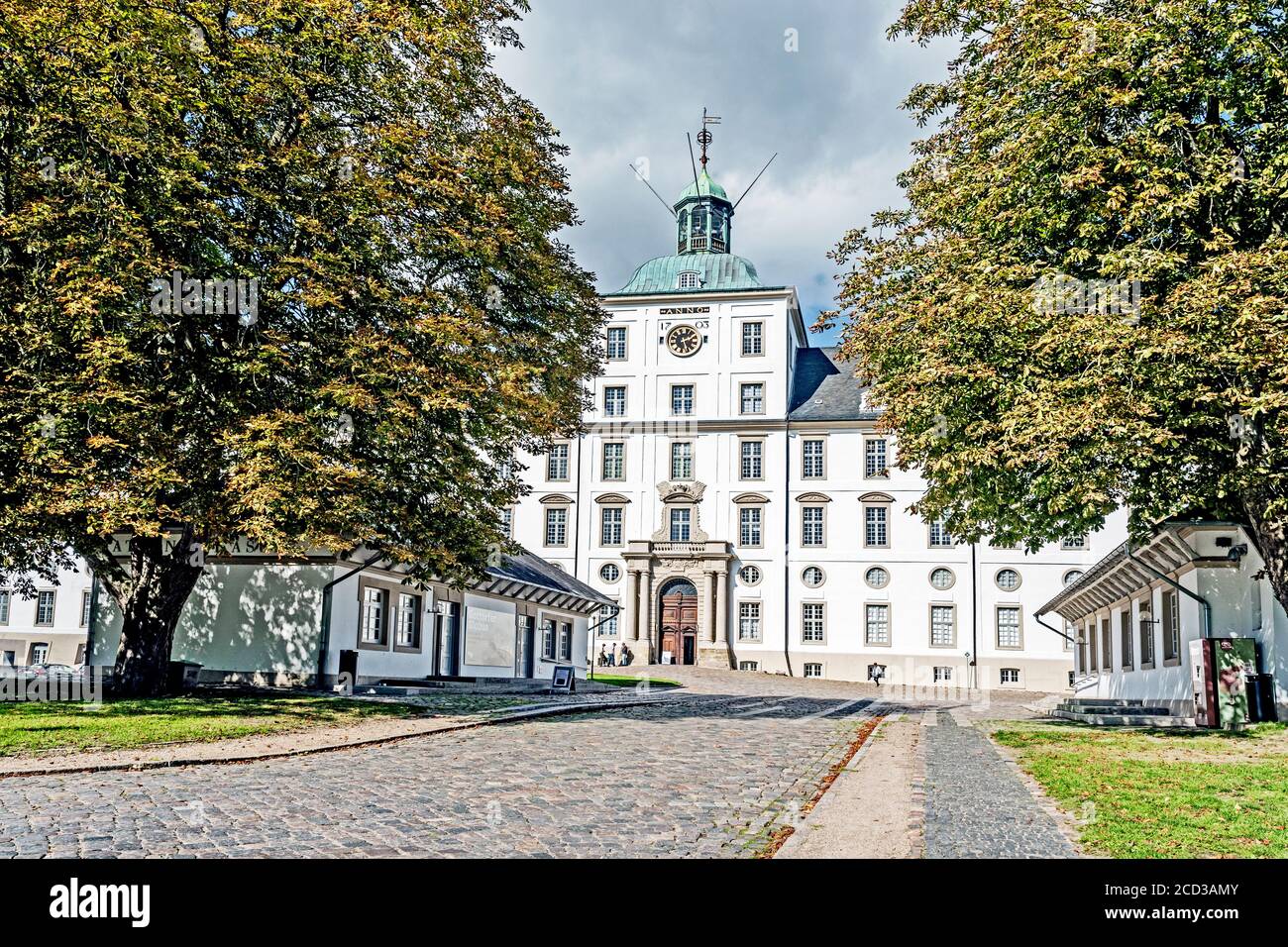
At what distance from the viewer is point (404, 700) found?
852 inches

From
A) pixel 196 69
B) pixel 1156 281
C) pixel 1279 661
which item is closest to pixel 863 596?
pixel 1279 661

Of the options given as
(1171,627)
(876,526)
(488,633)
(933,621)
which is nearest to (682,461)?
(876,526)

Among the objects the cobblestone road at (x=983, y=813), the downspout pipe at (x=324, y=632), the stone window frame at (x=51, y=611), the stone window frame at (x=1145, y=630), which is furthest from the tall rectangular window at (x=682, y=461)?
the cobblestone road at (x=983, y=813)

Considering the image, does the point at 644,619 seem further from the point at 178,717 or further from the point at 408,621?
the point at 178,717

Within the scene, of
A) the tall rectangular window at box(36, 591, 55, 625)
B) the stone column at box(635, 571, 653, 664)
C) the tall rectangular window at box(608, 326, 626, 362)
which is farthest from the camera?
the tall rectangular window at box(608, 326, 626, 362)

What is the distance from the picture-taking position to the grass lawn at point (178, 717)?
12.8 m

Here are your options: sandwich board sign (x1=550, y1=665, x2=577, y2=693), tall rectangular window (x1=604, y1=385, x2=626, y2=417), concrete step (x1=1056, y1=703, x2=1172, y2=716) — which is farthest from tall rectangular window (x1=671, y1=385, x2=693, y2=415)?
concrete step (x1=1056, y1=703, x2=1172, y2=716)

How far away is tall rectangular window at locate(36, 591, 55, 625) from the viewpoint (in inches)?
1591

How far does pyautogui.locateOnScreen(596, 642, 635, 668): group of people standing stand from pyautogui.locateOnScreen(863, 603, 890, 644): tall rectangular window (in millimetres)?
12208

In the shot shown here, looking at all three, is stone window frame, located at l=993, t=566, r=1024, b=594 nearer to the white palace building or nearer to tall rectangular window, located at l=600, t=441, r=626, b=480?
the white palace building

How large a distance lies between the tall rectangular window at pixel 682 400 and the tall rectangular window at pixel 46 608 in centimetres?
3135

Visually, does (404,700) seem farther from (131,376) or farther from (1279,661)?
(1279,661)

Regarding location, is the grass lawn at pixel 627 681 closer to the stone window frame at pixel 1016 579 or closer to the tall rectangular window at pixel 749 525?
the tall rectangular window at pixel 749 525

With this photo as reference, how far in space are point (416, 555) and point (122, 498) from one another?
4.28m
